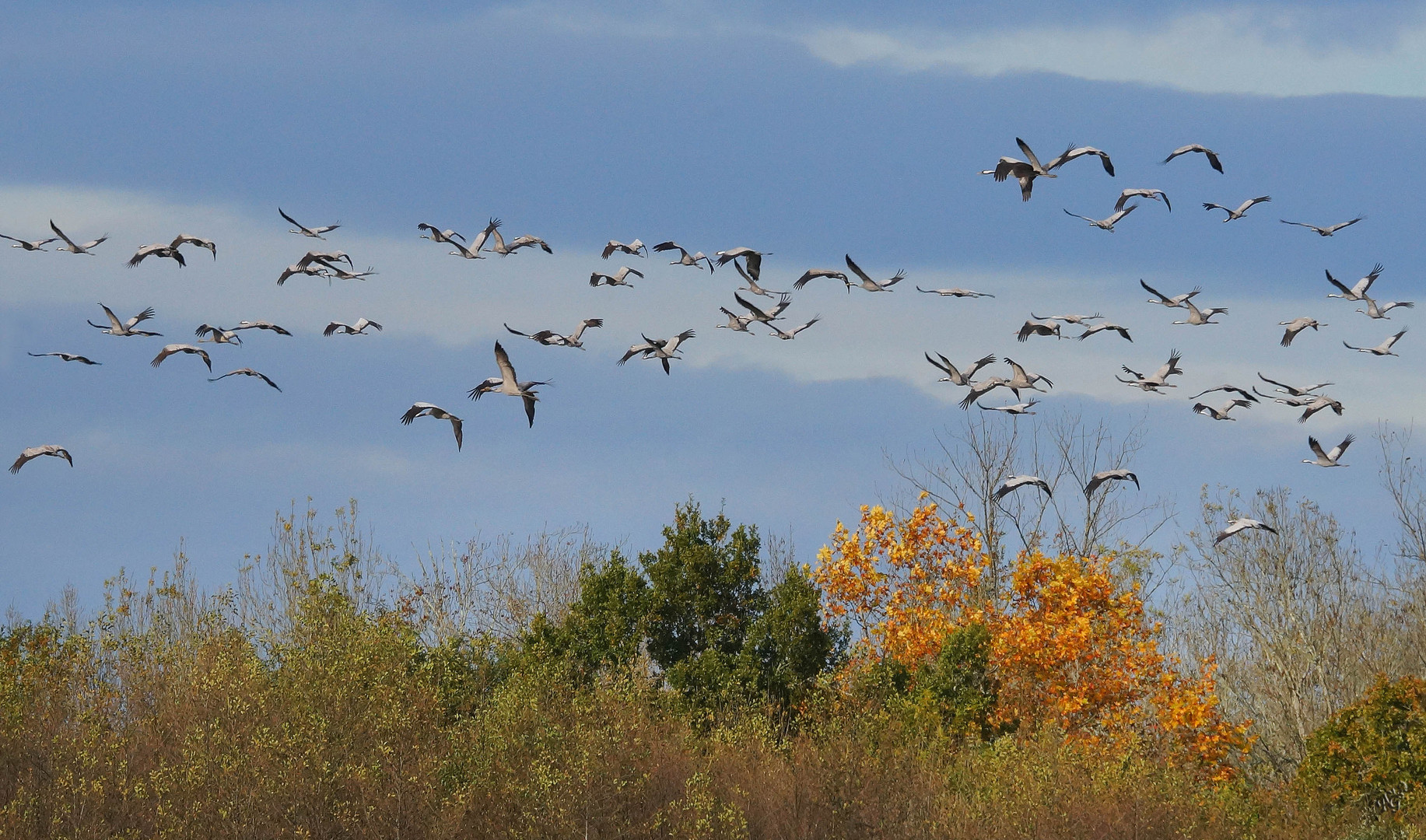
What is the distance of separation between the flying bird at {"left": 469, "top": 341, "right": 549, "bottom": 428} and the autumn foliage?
813 cm

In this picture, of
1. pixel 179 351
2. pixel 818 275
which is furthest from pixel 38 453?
pixel 818 275

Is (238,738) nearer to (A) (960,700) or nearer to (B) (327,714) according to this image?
(B) (327,714)

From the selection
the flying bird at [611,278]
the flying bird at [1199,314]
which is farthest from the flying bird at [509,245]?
the flying bird at [1199,314]

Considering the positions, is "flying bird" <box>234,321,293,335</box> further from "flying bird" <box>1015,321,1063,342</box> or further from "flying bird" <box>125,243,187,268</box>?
"flying bird" <box>1015,321,1063,342</box>

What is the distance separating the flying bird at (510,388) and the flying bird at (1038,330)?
1031cm

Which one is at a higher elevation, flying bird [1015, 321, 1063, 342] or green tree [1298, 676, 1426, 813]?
flying bird [1015, 321, 1063, 342]

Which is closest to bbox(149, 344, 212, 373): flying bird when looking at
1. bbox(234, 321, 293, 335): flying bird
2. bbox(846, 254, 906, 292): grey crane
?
bbox(234, 321, 293, 335): flying bird

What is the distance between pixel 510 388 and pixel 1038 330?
36.6ft

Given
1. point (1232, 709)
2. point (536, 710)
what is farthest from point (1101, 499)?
point (536, 710)

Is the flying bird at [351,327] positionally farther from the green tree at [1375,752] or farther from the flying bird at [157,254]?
the green tree at [1375,752]

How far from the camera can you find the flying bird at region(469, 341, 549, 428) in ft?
67.5

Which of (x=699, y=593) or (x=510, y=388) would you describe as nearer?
(x=510, y=388)

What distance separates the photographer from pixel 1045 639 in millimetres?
24422

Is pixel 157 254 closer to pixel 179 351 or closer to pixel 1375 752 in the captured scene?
pixel 179 351
